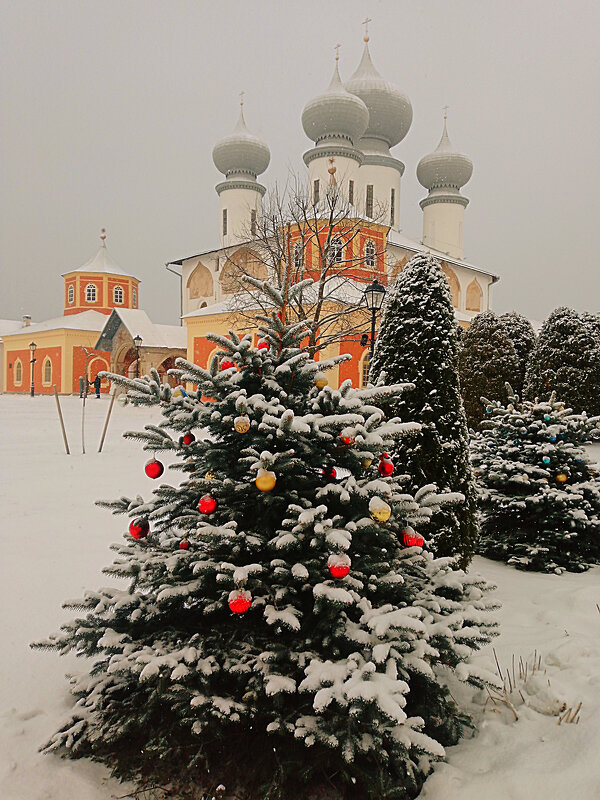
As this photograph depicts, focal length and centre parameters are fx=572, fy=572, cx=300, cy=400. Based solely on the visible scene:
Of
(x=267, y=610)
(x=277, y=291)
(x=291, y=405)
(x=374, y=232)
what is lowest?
(x=267, y=610)

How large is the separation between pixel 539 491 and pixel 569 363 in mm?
7088

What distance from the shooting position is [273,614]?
89.2 inches

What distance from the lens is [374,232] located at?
26188mm

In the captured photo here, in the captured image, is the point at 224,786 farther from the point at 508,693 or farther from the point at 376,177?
the point at 376,177

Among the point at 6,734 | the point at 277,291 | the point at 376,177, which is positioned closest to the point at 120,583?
the point at 6,734

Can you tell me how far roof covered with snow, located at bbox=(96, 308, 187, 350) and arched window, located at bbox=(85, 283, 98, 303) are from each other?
31.6 feet

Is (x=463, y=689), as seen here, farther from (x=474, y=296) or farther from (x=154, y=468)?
(x=474, y=296)

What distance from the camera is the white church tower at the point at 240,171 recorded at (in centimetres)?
3419

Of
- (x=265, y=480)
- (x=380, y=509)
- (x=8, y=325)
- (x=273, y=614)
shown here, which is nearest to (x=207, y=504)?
(x=265, y=480)

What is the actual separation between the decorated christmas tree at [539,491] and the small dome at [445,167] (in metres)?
35.9

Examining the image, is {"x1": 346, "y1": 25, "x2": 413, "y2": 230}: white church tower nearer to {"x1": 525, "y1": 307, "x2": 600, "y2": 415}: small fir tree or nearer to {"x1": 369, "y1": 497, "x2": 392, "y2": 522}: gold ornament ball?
{"x1": 525, "y1": 307, "x2": 600, "y2": 415}: small fir tree

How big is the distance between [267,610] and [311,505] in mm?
466

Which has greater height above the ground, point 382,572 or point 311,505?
point 311,505

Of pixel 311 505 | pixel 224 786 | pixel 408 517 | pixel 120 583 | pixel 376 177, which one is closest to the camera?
pixel 224 786
